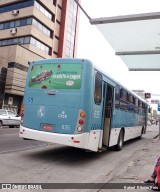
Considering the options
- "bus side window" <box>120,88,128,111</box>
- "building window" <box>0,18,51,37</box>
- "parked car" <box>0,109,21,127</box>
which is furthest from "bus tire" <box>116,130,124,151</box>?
"building window" <box>0,18,51,37</box>

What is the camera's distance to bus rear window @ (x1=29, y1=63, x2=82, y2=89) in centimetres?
907

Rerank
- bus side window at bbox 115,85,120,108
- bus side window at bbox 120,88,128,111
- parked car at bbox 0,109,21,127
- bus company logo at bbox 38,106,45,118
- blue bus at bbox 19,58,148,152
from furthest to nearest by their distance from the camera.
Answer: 1. parked car at bbox 0,109,21,127
2. bus side window at bbox 120,88,128,111
3. bus side window at bbox 115,85,120,108
4. bus company logo at bbox 38,106,45,118
5. blue bus at bbox 19,58,148,152

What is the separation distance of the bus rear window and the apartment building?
34.0 m

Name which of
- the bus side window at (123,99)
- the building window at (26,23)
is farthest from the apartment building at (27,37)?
the bus side window at (123,99)

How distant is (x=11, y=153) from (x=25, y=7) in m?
44.1

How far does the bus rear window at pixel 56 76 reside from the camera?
907 cm

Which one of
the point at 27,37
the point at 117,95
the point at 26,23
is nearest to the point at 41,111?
the point at 117,95

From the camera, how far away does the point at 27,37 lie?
162 ft

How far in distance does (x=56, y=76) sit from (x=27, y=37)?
41.7 meters

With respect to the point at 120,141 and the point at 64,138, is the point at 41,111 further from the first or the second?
the point at 120,141

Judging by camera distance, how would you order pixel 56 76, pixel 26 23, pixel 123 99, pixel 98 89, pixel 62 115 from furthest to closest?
pixel 26 23 < pixel 123 99 < pixel 98 89 < pixel 56 76 < pixel 62 115

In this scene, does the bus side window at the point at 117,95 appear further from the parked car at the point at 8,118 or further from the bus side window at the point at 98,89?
the parked car at the point at 8,118

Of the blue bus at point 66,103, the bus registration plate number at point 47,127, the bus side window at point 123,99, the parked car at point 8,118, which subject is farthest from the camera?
the parked car at point 8,118

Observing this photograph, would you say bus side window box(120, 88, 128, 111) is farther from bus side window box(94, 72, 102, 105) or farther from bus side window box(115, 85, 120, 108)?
bus side window box(94, 72, 102, 105)
